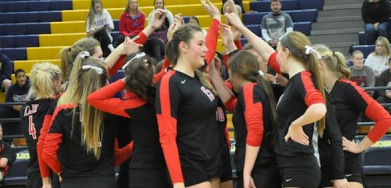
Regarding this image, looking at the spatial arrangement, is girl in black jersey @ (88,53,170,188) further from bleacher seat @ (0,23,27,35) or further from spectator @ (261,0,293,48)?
bleacher seat @ (0,23,27,35)

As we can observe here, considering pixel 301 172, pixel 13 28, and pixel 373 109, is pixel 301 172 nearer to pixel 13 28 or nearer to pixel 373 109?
pixel 373 109

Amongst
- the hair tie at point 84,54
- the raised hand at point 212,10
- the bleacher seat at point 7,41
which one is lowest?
the bleacher seat at point 7,41

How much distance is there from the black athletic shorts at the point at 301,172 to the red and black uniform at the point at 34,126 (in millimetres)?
1924

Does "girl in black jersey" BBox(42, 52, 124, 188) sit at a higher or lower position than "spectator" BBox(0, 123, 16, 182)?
higher

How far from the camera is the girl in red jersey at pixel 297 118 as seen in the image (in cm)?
413

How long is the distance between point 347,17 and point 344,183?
301 inches

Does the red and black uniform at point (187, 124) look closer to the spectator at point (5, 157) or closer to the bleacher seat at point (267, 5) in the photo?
the spectator at point (5, 157)

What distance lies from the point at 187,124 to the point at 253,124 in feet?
1.39

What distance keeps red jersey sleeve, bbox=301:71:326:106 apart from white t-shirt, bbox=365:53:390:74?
5447 millimetres

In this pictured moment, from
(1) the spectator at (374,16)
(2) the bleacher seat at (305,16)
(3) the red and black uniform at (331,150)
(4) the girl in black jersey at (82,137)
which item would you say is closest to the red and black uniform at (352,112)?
(3) the red and black uniform at (331,150)

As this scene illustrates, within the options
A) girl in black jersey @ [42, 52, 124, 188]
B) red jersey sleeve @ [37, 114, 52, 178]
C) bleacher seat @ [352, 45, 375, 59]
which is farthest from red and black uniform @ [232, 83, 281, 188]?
bleacher seat @ [352, 45, 375, 59]

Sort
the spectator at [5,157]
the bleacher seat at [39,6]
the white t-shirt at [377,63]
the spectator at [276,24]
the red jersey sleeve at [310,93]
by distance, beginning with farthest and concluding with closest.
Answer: the bleacher seat at [39,6], the spectator at [276,24], the white t-shirt at [377,63], the spectator at [5,157], the red jersey sleeve at [310,93]

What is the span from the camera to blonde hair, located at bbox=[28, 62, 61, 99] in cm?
505

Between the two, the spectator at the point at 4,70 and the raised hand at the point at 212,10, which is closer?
the raised hand at the point at 212,10
